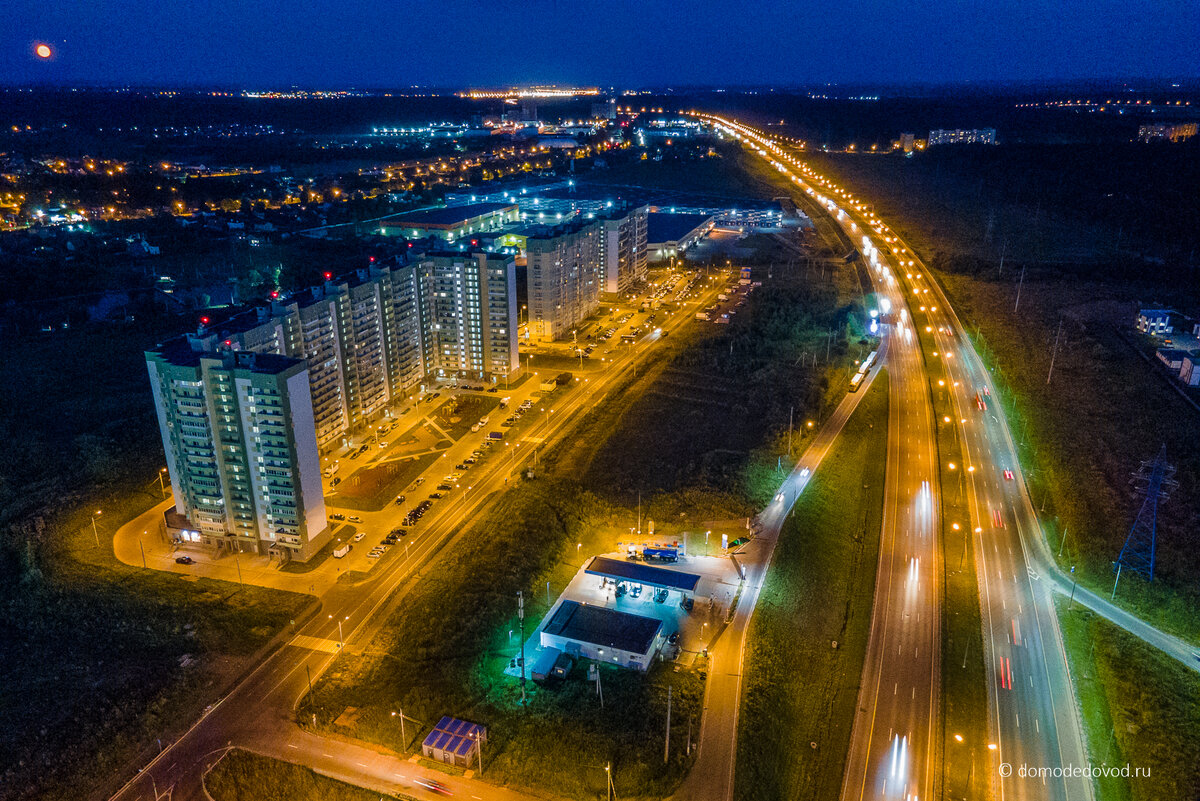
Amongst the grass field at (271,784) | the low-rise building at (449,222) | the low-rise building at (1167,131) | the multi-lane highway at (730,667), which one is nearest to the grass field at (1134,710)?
the multi-lane highway at (730,667)

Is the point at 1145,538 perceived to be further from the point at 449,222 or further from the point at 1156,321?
the point at 449,222

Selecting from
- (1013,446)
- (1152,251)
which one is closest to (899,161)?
(1152,251)

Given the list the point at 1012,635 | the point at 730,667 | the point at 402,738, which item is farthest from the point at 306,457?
the point at 1012,635

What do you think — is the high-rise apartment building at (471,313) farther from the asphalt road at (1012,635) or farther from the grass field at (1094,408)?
the grass field at (1094,408)

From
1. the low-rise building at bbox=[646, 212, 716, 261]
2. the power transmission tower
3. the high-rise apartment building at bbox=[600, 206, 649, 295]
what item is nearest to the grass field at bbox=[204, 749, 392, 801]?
the power transmission tower

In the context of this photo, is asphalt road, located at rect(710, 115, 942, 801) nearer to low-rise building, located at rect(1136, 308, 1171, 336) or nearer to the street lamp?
the street lamp

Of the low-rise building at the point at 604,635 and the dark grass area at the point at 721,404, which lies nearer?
the low-rise building at the point at 604,635
